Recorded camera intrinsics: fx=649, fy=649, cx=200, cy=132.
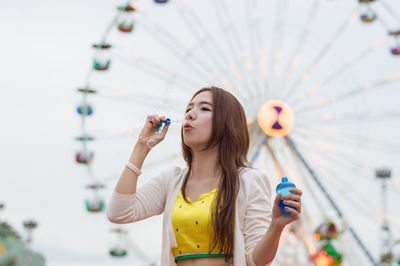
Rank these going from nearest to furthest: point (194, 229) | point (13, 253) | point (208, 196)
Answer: point (13, 253) < point (194, 229) < point (208, 196)

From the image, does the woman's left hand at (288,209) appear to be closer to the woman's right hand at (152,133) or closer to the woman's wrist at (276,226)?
the woman's wrist at (276,226)

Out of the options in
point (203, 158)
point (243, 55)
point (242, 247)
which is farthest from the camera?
point (243, 55)

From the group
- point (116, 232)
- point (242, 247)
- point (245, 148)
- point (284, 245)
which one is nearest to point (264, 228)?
point (242, 247)

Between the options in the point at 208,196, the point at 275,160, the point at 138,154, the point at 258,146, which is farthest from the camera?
the point at 275,160

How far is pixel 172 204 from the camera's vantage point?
2.90 metres

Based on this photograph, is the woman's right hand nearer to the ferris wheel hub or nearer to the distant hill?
the distant hill

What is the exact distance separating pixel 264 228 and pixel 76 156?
32.5ft

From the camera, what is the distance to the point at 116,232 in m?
14.4

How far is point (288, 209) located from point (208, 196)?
0.49 meters

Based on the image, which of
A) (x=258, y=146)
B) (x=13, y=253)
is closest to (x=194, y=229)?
(x=13, y=253)

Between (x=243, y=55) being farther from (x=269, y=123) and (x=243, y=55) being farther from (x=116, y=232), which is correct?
(x=116, y=232)

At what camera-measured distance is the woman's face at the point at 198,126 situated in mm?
2943

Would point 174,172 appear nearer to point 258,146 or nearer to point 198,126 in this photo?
point 198,126

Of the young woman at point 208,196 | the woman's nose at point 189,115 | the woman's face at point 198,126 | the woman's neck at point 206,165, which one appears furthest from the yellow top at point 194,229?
the woman's nose at point 189,115
